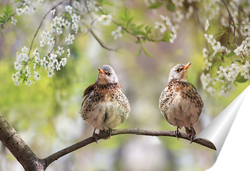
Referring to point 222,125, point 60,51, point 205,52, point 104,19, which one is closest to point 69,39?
point 60,51

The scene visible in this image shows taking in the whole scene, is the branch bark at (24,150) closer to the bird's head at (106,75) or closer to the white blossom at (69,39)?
the bird's head at (106,75)

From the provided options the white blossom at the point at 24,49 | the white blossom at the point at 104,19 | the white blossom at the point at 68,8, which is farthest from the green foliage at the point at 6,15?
the white blossom at the point at 104,19

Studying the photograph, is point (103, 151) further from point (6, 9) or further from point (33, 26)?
point (6, 9)

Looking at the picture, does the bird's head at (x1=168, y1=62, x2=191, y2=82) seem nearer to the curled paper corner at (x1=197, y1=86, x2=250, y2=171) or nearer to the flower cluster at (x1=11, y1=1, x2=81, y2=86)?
the curled paper corner at (x1=197, y1=86, x2=250, y2=171)

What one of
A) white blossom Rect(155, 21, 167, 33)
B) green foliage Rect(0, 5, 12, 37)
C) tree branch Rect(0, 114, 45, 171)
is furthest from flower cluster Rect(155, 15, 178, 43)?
tree branch Rect(0, 114, 45, 171)

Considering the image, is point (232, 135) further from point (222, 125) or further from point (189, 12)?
point (189, 12)

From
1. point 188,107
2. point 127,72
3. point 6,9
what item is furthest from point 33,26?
point 188,107

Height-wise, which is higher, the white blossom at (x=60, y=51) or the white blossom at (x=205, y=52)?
the white blossom at (x=60, y=51)

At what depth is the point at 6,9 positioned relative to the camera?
1030 mm

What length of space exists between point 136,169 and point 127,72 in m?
0.46

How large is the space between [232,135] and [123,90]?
579 mm

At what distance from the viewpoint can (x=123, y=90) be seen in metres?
1.13

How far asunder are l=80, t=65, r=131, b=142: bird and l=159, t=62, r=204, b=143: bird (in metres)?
0.18

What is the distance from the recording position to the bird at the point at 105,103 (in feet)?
3.31
